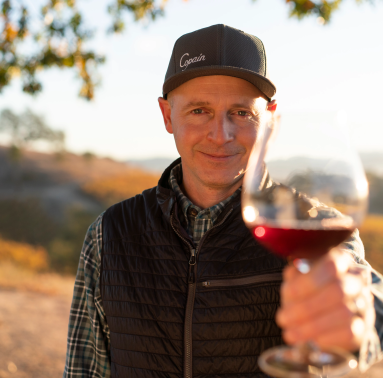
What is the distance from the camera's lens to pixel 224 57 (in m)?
2.17

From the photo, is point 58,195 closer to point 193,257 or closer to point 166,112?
point 166,112

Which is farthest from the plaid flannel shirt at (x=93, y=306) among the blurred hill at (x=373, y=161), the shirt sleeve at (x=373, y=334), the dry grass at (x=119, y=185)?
the dry grass at (x=119, y=185)

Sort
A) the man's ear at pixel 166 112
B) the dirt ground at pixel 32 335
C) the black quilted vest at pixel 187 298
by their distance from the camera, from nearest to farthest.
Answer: the black quilted vest at pixel 187 298 → the man's ear at pixel 166 112 → the dirt ground at pixel 32 335

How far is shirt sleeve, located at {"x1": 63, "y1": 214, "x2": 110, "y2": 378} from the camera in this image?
244 centimetres

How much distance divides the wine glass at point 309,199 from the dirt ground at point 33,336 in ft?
16.5

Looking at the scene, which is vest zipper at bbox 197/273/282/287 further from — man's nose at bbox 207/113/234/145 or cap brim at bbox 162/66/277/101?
cap brim at bbox 162/66/277/101

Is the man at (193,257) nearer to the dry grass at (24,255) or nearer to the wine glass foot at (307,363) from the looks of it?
the wine glass foot at (307,363)

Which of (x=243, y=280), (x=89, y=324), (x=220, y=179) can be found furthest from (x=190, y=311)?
(x=89, y=324)

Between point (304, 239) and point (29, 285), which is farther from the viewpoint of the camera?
point (29, 285)

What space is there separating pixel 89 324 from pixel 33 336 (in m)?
5.53

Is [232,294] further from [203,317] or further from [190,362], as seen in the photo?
[190,362]

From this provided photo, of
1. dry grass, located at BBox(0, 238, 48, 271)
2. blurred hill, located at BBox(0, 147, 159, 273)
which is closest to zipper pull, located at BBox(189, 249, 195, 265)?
dry grass, located at BBox(0, 238, 48, 271)

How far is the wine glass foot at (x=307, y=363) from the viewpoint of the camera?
3.19 feet

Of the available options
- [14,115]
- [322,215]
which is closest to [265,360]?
[322,215]
